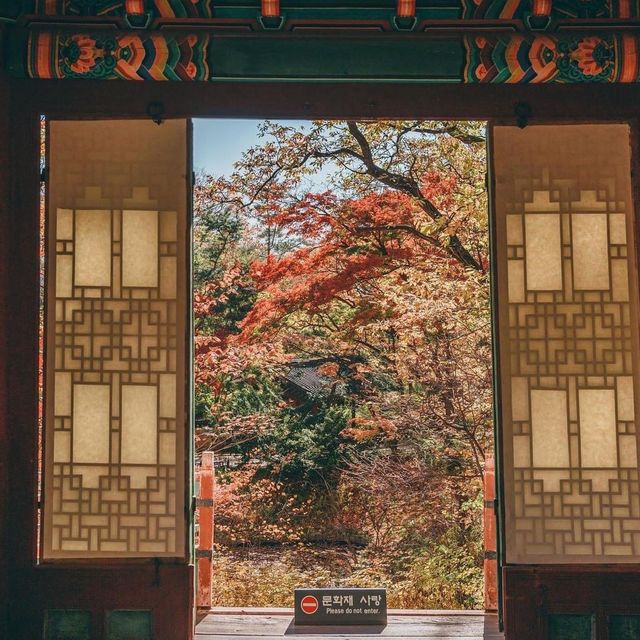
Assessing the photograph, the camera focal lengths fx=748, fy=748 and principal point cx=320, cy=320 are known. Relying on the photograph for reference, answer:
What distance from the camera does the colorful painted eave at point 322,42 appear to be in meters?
3.16

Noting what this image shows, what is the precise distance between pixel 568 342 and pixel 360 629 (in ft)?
5.66

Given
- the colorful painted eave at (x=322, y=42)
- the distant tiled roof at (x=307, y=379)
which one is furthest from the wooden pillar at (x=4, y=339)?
the distant tiled roof at (x=307, y=379)

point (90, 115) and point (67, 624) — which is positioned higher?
point (90, 115)

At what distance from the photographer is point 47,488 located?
124 inches

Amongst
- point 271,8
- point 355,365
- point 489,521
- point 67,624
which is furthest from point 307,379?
point 271,8

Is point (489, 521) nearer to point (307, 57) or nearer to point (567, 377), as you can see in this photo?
point (567, 377)

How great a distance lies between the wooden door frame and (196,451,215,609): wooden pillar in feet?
3.39

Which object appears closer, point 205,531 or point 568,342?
point 568,342

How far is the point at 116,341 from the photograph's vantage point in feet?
10.5

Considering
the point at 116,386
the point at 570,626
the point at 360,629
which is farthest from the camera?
the point at 360,629

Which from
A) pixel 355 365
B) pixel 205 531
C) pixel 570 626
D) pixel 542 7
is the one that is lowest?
pixel 570 626

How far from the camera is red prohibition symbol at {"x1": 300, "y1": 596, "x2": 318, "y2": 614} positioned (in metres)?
3.70

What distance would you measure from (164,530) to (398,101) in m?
2.10

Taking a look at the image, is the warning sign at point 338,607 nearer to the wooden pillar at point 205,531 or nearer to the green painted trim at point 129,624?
the wooden pillar at point 205,531
